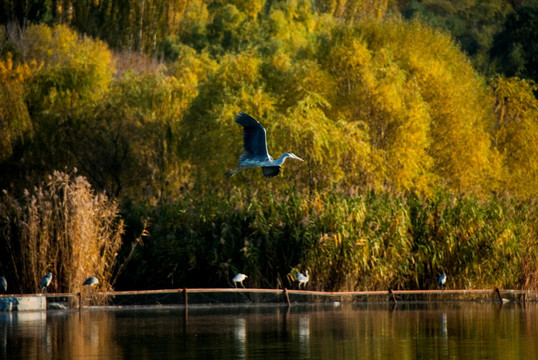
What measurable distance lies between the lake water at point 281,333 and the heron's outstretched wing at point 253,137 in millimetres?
2662

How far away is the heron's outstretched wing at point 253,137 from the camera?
1594 centimetres

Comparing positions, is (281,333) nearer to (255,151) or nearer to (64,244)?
(255,151)

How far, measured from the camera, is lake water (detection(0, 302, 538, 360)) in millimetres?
12875

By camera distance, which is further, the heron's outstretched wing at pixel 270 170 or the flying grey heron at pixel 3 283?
the flying grey heron at pixel 3 283

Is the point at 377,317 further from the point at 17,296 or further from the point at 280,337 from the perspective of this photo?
the point at 17,296

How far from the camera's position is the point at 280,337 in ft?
47.4

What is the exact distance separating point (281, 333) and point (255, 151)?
291 cm

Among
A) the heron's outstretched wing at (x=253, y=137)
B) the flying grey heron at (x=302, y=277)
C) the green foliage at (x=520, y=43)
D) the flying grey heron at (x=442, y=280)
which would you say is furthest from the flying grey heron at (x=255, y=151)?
the green foliage at (x=520, y=43)

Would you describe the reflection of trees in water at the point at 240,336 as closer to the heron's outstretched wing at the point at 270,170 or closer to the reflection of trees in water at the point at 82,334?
the reflection of trees in water at the point at 82,334

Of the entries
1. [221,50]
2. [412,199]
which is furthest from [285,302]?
[221,50]

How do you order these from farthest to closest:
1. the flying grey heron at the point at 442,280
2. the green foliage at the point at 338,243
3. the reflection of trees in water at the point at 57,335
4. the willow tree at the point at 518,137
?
the willow tree at the point at 518,137 → the green foliage at the point at 338,243 → the flying grey heron at the point at 442,280 → the reflection of trees in water at the point at 57,335

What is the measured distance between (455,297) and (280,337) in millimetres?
7049

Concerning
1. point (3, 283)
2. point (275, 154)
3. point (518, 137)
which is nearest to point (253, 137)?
point (3, 283)

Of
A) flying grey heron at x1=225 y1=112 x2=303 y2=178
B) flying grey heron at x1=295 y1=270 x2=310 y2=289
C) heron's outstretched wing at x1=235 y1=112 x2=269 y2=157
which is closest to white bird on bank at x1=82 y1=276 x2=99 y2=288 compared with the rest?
flying grey heron at x1=295 y1=270 x2=310 y2=289
